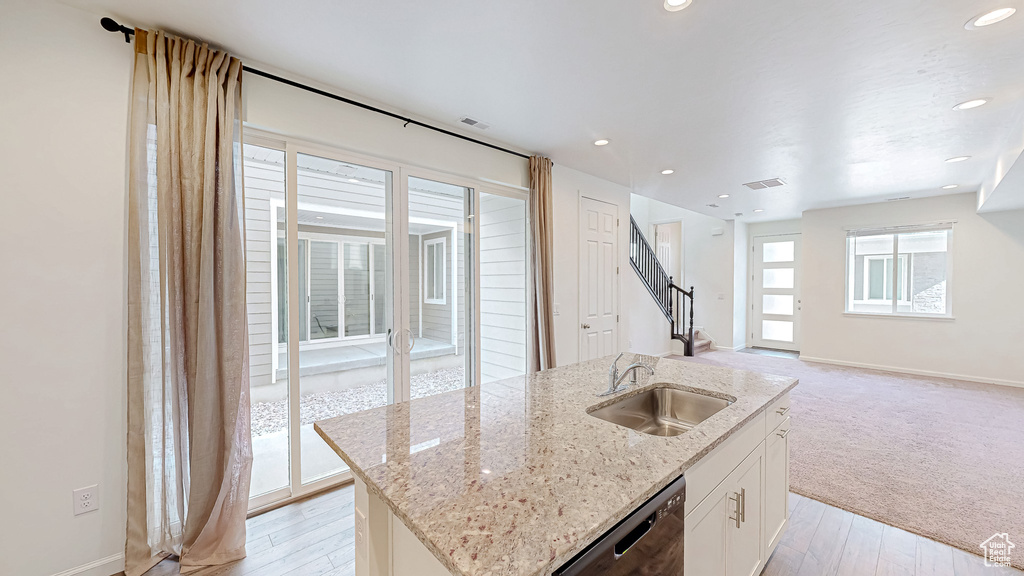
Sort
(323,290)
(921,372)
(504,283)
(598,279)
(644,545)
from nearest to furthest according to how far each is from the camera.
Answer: (644,545)
(323,290)
(504,283)
(598,279)
(921,372)

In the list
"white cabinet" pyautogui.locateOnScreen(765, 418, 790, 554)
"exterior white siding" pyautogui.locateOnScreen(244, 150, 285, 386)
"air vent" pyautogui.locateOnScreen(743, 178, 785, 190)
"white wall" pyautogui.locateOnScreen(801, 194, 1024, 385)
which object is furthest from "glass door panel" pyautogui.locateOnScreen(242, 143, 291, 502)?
"white wall" pyautogui.locateOnScreen(801, 194, 1024, 385)

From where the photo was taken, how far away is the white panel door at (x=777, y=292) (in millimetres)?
7363

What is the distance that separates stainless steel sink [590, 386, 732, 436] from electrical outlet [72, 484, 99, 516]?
2.42m

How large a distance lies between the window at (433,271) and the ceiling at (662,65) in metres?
0.98

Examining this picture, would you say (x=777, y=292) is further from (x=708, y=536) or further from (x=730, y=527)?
(x=708, y=536)

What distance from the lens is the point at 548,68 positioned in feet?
7.38

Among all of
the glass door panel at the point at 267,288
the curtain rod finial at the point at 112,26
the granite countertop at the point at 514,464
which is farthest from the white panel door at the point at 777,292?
the curtain rod finial at the point at 112,26

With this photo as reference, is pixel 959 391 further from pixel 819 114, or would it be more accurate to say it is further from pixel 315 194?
pixel 315 194

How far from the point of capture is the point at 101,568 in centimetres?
184

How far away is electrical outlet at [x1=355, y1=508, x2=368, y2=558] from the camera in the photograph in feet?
3.82

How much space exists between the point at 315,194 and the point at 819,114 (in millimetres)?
3620

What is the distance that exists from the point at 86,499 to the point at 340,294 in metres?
1.55

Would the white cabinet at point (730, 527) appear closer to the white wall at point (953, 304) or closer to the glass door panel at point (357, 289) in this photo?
the glass door panel at point (357, 289)

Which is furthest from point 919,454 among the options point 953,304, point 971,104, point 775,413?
point 953,304
